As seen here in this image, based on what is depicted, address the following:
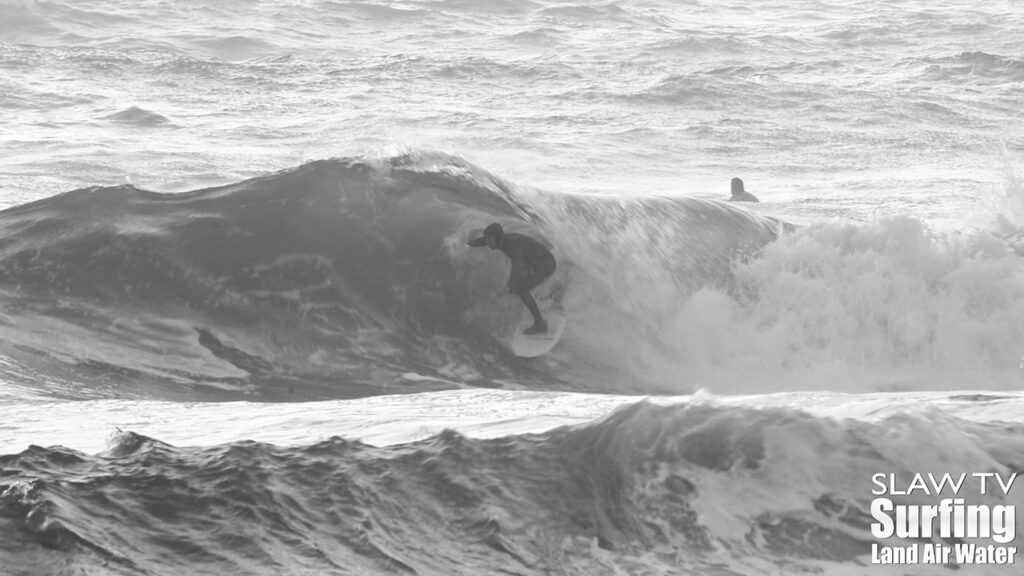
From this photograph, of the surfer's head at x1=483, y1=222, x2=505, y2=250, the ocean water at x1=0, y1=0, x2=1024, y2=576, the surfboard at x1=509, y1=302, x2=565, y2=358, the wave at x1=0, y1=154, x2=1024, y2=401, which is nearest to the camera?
the ocean water at x1=0, y1=0, x2=1024, y2=576

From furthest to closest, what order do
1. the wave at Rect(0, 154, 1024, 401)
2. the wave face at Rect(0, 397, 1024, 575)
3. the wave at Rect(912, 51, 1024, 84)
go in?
1. the wave at Rect(912, 51, 1024, 84)
2. the wave at Rect(0, 154, 1024, 401)
3. the wave face at Rect(0, 397, 1024, 575)

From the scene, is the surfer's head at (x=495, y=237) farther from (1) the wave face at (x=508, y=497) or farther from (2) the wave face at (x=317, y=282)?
(1) the wave face at (x=508, y=497)

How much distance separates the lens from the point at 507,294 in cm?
914

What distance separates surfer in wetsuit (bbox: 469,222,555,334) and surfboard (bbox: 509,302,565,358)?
0.03 meters

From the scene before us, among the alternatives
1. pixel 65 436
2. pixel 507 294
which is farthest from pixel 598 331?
pixel 65 436

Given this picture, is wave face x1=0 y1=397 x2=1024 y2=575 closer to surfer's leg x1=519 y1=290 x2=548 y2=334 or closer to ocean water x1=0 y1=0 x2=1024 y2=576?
ocean water x1=0 y1=0 x2=1024 y2=576

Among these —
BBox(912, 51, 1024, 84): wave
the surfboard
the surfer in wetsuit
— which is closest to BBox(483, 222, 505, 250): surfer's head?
the surfer in wetsuit

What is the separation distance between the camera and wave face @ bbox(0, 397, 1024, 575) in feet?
14.2

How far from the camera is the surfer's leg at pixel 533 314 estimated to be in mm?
9148

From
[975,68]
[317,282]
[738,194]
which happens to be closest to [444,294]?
[317,282]

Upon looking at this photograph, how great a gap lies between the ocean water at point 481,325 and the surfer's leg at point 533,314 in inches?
5.3

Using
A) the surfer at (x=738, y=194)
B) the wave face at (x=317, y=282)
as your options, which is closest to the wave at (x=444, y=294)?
the wave face at (x=317, y=282)

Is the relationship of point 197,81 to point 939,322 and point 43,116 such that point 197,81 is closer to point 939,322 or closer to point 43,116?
point 43,116

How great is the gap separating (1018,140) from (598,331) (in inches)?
521
